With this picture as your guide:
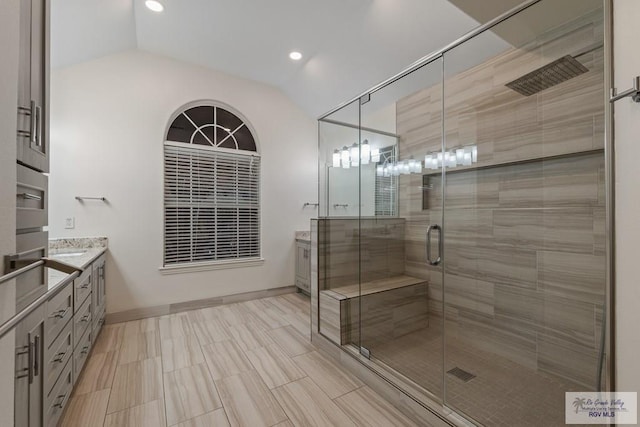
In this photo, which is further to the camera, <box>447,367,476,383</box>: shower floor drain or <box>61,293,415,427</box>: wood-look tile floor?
<box>447,367,476,383</box>: shower floor drain

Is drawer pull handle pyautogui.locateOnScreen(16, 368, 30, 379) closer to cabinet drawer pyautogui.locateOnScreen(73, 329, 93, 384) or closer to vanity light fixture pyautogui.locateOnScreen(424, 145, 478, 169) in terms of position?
cabinet drawer pyautogui.locateOnScreen(73, 329, 93, 384)

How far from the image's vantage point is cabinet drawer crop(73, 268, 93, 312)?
184 centimetres

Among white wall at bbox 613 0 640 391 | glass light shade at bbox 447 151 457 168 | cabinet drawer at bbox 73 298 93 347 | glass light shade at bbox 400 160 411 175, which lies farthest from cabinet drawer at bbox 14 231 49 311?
glass light shade at bbox 400 160 411 175

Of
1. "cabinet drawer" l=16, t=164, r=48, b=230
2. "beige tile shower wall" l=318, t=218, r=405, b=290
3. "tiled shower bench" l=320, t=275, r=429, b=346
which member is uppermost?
"cabinet drawer" l=16, t=164, r=48, b=230

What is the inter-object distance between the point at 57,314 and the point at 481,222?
3.14 metres

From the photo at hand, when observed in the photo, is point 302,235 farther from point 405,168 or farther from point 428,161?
point 428,161

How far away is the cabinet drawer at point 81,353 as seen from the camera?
188cm

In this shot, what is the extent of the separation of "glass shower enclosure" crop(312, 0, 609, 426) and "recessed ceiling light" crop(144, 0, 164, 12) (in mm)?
1986

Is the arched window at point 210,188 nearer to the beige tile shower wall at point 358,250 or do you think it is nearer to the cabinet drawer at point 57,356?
the beige tile shower wall at point 358,250

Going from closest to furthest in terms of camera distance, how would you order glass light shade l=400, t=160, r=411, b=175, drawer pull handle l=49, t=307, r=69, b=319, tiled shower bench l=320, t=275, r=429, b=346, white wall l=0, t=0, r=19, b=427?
1. white wall l=0, t=0, r=19, b=427
2. drawer pull handle l=49, t=307, r=69, b=319
3. tiled shower bench l=320, t=275, r=429, b=346
4. glass light shade l=400, t=160, r=411, b=175

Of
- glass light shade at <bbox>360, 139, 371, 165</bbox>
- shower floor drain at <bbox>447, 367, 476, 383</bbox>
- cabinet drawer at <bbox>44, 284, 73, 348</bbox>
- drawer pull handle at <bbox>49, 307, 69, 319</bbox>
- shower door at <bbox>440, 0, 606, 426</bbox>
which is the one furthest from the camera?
glass light shade at <bbox>360, 139, 371, 165</bbox>

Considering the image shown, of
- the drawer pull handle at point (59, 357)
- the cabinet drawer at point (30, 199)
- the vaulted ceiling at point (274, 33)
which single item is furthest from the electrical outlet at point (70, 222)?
the cabinet drawer at point (30, 199)

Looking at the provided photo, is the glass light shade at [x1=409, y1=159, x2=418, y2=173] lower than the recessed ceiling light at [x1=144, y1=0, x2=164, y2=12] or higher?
lower

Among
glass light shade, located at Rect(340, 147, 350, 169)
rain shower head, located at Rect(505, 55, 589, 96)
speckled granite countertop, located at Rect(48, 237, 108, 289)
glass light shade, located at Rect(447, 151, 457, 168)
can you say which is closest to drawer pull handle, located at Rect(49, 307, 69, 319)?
speckled granite countertop, located at Rect(48, 237, 108, 289)
